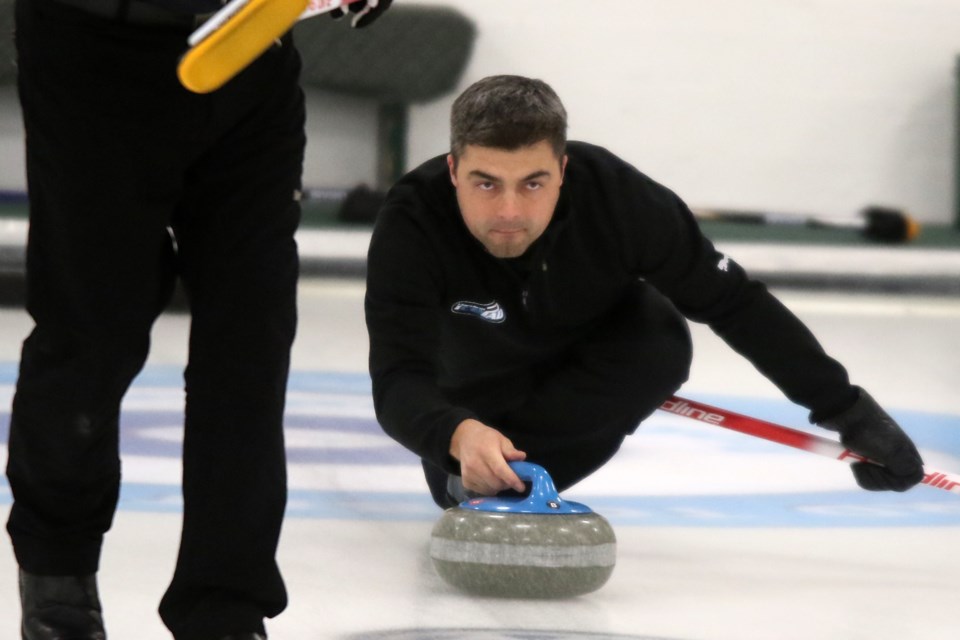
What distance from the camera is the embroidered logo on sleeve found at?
1.88m

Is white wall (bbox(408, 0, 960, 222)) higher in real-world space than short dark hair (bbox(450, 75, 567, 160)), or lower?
lower

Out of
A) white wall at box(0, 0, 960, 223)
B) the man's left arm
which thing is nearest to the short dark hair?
the man's left arm

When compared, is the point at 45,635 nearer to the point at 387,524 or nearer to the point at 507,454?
the point at 507,454

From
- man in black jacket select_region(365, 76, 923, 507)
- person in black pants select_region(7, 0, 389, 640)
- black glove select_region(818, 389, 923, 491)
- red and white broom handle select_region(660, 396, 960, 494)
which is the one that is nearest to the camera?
person in black pants select_region(7, 0, 389, 640)

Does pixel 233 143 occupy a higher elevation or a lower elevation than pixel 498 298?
higher

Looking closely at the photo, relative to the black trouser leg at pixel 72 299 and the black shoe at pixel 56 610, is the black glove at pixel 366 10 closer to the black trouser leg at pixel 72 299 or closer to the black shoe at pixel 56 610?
the black trouser leg at pixel 72 299

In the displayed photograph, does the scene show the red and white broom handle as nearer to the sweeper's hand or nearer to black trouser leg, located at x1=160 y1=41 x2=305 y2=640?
the sweeper's hand

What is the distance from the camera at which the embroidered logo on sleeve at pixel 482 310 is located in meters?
1.88

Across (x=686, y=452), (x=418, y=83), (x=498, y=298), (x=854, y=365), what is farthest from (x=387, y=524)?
(x=418, y=83)

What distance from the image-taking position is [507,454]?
1624 millimetres

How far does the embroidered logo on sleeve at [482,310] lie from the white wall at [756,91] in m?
4.54

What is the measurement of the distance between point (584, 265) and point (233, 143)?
664 millimetres

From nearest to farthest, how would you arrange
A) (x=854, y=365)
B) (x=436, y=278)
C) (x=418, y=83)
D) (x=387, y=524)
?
1. (x=436, y=278)
2. (x=387, y=524)
3. (x=854, y=365)
4. (x=418, y=83)

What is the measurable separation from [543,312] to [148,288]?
2.29 feet
